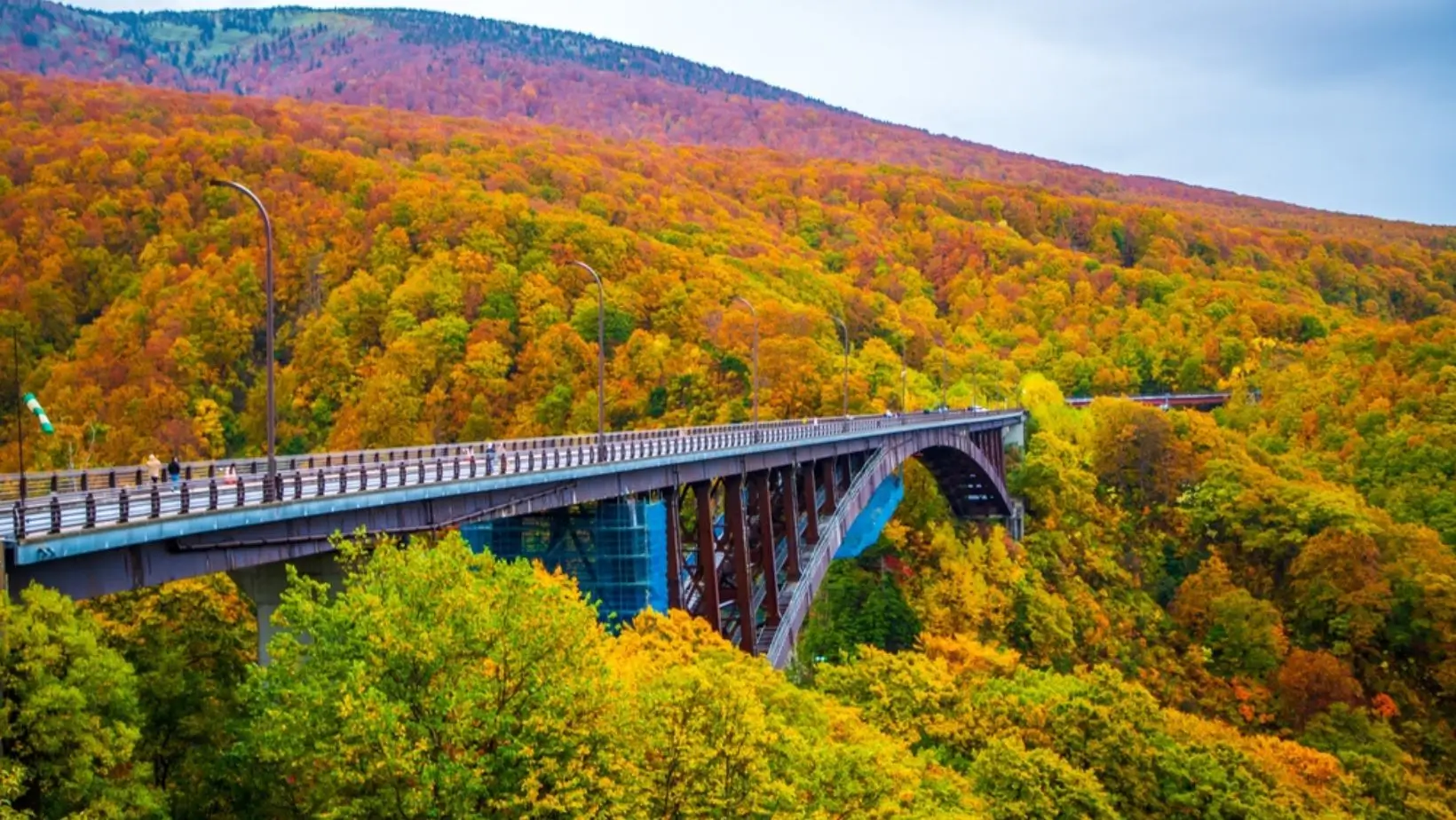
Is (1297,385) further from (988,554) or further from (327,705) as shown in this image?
(327,705)

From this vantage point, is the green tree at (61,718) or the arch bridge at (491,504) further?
the arch bridge at (491,504)

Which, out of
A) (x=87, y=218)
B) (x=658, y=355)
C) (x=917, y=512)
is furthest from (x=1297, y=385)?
(x=87, y=218)

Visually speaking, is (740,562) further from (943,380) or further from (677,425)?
(943,380)

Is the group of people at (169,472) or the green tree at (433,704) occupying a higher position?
the group of people at (169,472)

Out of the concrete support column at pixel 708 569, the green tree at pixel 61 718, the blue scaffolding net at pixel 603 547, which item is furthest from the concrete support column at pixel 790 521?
the green tree at pixel 61 718

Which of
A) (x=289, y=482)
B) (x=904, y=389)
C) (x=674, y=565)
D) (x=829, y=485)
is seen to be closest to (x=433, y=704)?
(x=289, y=482)

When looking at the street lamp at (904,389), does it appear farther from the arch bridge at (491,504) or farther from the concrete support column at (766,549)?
the concrete support column at (766,549)
